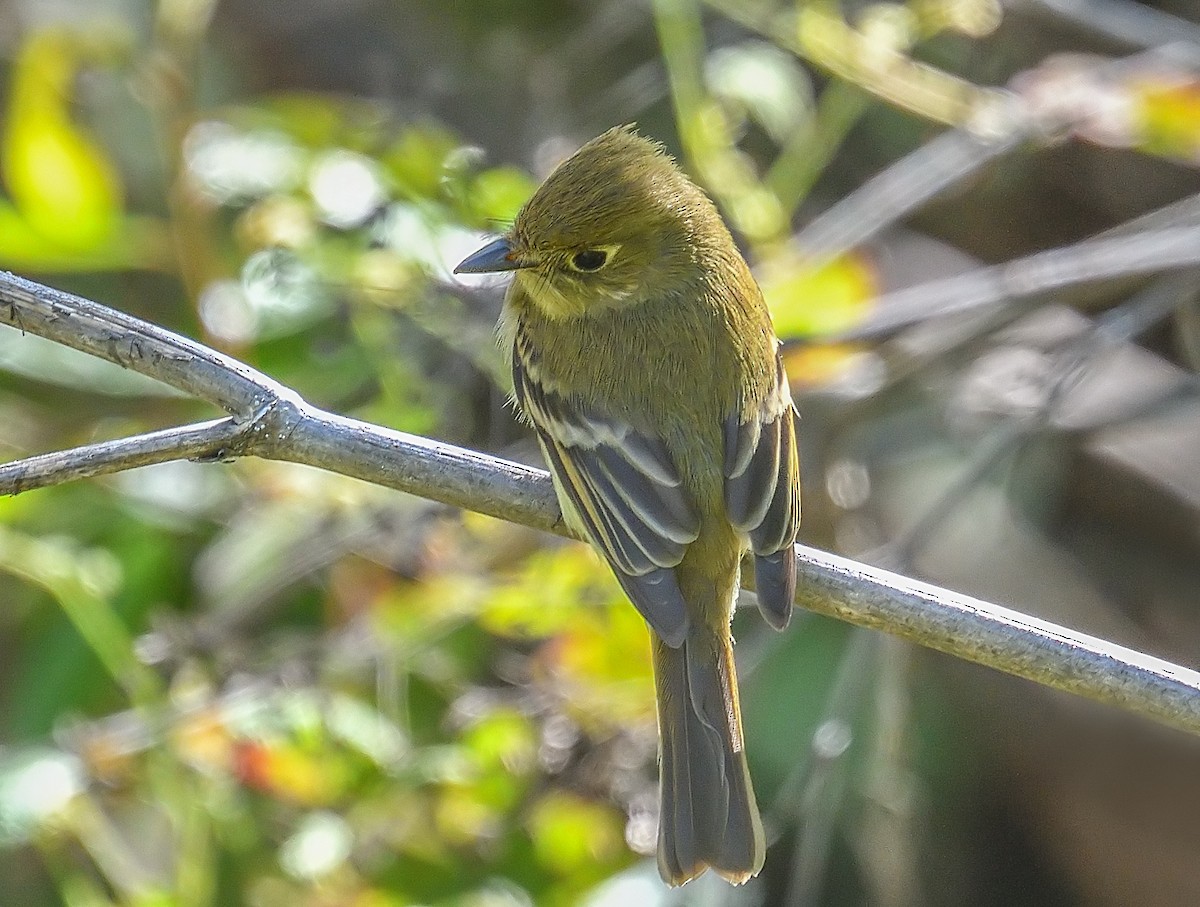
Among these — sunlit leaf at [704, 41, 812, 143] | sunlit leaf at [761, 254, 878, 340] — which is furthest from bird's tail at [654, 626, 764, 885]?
sunlit leaf at [704, 41, 812, 143]

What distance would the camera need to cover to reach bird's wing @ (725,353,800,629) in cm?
288

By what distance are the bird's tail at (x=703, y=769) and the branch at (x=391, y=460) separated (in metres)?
0.43

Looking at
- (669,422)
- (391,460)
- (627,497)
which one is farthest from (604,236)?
(391,460)

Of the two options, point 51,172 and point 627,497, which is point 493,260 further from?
point 51,172

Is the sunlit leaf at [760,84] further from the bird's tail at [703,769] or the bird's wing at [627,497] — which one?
the bird's tail at [703,769]

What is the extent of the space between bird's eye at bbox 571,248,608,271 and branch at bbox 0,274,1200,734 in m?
0.90

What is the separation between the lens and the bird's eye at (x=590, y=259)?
354 centimetres

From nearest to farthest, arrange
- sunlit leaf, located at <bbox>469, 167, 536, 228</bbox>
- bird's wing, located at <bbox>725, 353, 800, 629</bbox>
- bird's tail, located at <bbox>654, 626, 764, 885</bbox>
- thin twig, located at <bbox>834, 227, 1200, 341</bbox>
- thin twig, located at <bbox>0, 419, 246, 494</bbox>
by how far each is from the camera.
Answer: thin twig, located at <bbox>0, 419, 246, 494</bbox>, bird's wing, located at <bbox>725, 353, 800, 629</bbox>, bird's tail, located at <bbox>654, 626, 764, 885</bbox>, sunlit leaf, located at <bbox>469, 167, 536, 228</bbox>, thin twig, located at <bbox>834, 227, 1200, 341</bbox>

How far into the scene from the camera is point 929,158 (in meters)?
4.43

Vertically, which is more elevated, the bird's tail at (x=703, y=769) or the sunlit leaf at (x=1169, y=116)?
the sunlit leaf at (x=1169, y=116)

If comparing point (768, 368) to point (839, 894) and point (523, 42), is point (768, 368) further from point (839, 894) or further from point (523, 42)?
point (523, 42)

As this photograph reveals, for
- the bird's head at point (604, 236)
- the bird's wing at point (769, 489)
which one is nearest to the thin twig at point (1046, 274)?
the bird's head at point (604, 236)

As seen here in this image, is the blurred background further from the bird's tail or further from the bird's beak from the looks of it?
the bird's tail

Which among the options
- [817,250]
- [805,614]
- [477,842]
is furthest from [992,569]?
[477,842]
